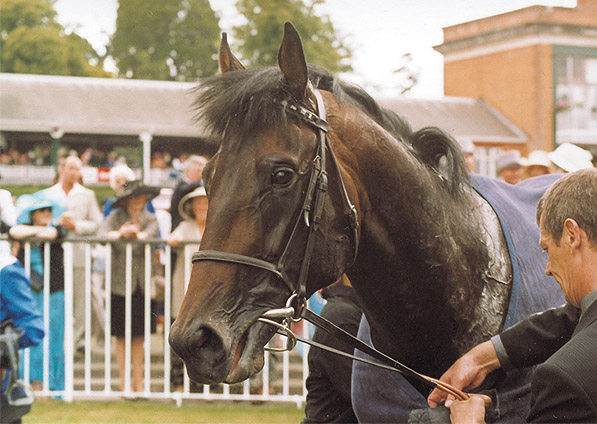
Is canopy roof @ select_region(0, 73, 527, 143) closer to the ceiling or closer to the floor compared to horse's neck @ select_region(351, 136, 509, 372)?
closer to the ceiling

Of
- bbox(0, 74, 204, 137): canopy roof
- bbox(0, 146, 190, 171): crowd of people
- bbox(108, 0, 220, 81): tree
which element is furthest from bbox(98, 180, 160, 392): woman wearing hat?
bbox(108, 0, 220, 81): tree

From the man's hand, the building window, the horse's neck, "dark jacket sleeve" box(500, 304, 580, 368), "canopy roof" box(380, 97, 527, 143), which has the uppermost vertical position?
the building window

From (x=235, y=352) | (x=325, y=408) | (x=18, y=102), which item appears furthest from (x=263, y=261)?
(x=18, y=102)

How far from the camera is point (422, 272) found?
7.57 ft

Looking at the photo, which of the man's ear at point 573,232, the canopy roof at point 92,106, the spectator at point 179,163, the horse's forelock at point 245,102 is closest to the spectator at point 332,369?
Answer: the horse's forelock at point 245,102

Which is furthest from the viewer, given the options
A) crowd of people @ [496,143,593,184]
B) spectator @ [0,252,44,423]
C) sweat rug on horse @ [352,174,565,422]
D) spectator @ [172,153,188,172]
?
spectator @ [172,153,188,172]

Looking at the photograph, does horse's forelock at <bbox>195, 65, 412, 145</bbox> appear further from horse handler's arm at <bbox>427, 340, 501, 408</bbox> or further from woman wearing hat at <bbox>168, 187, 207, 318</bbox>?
woman wearing hat at <bbox>168, 187, 207, 318</bbox>

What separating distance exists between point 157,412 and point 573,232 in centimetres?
434

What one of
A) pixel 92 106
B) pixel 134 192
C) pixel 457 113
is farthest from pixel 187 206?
pixel 92 106

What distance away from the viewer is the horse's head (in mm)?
1887

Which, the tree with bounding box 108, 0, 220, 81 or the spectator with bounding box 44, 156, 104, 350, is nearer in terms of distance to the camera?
the spectator with bounding box 44, 156, 104, 350

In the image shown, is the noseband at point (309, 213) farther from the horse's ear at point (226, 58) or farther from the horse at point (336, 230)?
the horse's ear at point (226, 58)

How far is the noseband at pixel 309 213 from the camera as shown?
1959mm

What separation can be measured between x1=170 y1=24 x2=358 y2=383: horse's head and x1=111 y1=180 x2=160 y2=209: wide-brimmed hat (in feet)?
12.6
